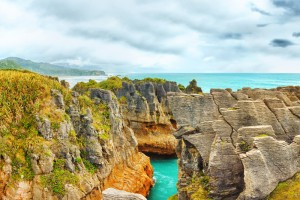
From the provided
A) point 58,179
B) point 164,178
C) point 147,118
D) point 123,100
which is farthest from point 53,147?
point 123,100

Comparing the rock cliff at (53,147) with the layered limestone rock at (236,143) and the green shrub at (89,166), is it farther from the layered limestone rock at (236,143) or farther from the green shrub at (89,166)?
the layered limestone rock at (236,143)

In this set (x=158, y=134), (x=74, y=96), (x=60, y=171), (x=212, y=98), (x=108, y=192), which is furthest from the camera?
(x=158, y=134)

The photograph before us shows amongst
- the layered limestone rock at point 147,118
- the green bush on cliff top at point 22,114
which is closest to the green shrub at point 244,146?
the green bush on cliff top at point 22,114

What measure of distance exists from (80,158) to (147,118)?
2855 cm

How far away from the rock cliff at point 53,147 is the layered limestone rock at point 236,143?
10.2 m

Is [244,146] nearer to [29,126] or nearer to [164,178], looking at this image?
[29,126]

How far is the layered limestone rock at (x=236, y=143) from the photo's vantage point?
1432 centimetres

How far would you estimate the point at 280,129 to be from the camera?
17094 millimetres

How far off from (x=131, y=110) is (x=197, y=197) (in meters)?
40.7

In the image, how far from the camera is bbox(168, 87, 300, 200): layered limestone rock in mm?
14320

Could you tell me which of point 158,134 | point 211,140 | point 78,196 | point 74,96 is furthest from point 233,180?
point 158,134

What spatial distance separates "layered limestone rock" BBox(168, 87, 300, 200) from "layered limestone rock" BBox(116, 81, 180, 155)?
109ft

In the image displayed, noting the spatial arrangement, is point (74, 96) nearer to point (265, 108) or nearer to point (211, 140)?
point (211, 140)

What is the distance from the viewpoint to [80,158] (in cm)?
2827
